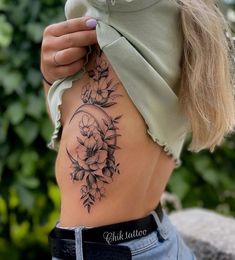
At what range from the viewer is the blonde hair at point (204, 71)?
1.51 metres

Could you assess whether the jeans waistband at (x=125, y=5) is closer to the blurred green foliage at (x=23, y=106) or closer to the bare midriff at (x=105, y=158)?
the bare midriff at (x=105, y=158)

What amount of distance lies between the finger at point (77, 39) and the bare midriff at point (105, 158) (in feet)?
0.19

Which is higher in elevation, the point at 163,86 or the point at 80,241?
the point at 163,86

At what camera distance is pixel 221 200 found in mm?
3398

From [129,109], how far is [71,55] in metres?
0.19

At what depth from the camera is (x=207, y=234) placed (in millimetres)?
2531

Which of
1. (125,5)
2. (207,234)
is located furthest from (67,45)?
(207,234)

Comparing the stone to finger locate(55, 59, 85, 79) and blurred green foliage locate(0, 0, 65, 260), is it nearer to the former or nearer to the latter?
blurred green foliage locate(0, 0, 65, 260)

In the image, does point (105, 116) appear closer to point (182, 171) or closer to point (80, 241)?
point (80, 241)

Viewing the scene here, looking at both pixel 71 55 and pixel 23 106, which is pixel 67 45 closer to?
pixel 71 55

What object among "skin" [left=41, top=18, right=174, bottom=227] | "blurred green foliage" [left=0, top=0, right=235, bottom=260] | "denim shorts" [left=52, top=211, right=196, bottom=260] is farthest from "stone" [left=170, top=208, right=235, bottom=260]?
"skin" [left=41, top=18, right=174, bottom=227]

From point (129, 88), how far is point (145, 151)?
0.46 feet

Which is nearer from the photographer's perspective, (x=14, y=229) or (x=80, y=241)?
(x=80, y=241)

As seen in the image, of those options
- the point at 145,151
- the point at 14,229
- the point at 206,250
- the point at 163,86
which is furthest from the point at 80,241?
the point at 14,229
